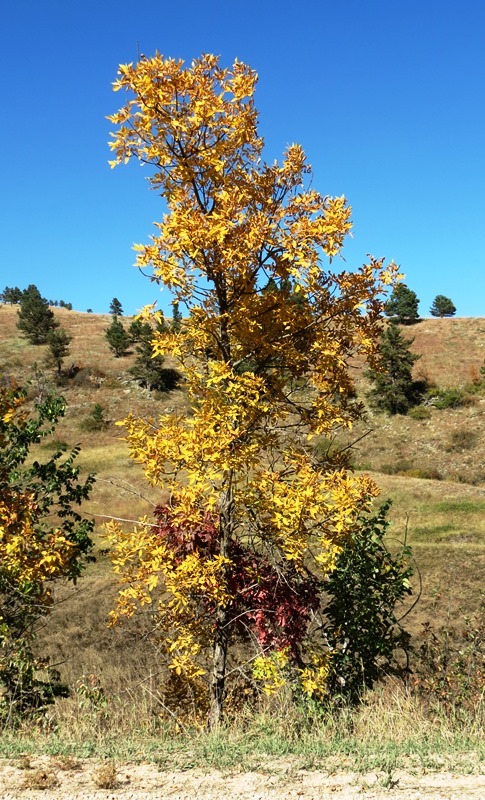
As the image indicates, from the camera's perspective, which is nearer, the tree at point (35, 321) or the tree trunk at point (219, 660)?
the tree trunk at point (219, 660)

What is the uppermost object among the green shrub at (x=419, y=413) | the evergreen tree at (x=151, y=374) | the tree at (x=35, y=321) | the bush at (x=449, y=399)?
the tree at (x=35, y=321)

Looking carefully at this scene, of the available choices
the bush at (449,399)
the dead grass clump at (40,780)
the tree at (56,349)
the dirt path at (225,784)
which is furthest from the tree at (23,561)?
the tree at (56,349)

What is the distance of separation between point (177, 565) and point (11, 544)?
2.45m

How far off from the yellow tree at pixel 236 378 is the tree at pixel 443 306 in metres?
76.3

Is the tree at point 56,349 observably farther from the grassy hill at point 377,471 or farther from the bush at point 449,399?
the bush at point 449,399

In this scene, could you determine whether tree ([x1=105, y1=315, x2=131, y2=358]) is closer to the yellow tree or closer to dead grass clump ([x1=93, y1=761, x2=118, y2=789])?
the yellow tree

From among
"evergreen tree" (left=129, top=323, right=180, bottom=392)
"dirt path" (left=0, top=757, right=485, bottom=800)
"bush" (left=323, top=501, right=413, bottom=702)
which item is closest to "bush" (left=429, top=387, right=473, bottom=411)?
"evergreen tree" (left=129, top=323, right=180, bottom=392)

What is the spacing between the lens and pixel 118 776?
5145mm

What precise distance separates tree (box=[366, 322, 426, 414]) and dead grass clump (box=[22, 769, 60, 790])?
1780 inches

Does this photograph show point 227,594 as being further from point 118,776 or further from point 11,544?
point 11,544

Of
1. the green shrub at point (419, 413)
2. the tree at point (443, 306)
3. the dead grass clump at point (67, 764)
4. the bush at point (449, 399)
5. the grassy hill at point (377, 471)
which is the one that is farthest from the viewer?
the tree at point (443, 306)

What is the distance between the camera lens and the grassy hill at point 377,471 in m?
15.7

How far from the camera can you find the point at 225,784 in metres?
4.94

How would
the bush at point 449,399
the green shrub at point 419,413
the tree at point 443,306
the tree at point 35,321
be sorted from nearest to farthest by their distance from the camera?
the green shrub at point 419,413
the bush at point 449,399
the tree at point 35,321
the tree at point 443,306
